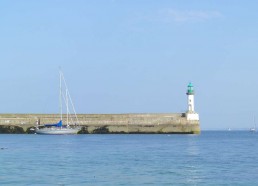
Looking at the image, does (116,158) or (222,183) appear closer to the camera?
(222,183)

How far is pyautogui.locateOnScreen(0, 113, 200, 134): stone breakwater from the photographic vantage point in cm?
8431

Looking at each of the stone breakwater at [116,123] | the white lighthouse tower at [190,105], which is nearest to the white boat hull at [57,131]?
the stone breakwater at [116,123]

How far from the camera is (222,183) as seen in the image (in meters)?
25.2

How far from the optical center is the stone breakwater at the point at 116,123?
84312 mm

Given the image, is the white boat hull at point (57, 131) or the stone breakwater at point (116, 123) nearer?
the stone breakwater at point (116, 123)

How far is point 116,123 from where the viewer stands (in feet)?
280

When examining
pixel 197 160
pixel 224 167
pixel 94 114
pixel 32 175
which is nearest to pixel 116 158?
pixel 197 160

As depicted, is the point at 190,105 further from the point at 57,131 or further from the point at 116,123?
the point at 57,131

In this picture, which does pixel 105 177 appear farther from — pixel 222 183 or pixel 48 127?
pixel 48 127

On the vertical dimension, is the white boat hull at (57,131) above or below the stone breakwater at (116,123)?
below

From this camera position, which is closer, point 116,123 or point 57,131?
point 116,123

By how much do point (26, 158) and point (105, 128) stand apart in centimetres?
4868

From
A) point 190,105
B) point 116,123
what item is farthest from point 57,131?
point 190,105

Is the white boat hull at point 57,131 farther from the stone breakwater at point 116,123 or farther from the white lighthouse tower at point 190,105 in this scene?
the white lighthouse tower at point 190,105
